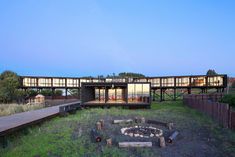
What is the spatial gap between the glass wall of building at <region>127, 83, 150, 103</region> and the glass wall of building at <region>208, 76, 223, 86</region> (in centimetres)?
1535

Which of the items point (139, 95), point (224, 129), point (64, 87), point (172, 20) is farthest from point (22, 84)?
point (224, 129)

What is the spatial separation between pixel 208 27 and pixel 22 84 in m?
33.8

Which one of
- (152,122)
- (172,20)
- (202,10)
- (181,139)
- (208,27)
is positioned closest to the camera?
(181,139)

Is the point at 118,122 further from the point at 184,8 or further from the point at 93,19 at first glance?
the point at 93,19

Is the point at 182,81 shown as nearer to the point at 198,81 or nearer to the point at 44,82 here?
the point at 198,81

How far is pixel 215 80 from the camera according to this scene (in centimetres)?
3397

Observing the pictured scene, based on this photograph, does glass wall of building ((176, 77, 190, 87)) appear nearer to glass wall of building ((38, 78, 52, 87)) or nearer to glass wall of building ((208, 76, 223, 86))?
glass wall of building ((208, 76, 223, 86))

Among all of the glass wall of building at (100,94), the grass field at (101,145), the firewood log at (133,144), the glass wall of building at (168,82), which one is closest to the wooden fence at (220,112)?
the grass field at (101,145)

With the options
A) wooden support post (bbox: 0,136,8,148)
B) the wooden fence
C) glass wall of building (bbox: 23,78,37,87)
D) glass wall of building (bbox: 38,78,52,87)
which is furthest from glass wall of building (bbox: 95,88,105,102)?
wooden support post (bbox: 0,136,8,148)

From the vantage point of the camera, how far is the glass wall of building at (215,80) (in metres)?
33.5

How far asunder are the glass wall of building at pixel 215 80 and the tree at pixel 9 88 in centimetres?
3126

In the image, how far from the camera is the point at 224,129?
10688mm

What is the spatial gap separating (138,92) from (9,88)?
23.8m

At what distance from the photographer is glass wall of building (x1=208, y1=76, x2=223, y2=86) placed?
3353 cm
